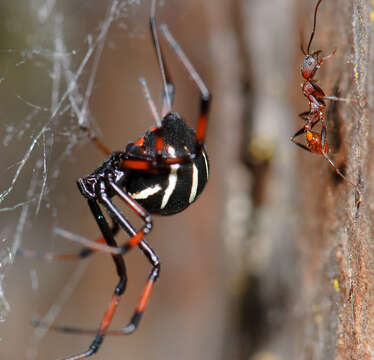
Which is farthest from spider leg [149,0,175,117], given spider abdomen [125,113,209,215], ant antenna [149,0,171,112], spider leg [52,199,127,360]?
spider leg [52,199,127,360]

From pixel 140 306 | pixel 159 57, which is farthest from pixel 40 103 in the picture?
pixel 140 306

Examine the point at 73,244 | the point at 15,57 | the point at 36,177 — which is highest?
the point at 15,57

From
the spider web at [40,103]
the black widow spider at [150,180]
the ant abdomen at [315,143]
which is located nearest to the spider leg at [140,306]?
the black widow spider at [150,180]

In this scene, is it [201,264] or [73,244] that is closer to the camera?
[73,244]

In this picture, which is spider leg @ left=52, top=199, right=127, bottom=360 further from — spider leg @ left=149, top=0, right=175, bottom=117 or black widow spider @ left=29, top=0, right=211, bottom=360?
spider leg @ left=149, top=0, right=175, bottom=117

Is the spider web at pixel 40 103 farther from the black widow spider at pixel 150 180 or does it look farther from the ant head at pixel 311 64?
the ant head at pixel 311 64

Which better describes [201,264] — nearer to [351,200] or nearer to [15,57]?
[15,57]

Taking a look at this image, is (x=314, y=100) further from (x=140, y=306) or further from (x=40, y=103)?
(x=40, y=103)

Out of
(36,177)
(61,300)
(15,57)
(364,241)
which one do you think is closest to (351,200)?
(364,241)
